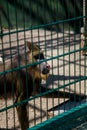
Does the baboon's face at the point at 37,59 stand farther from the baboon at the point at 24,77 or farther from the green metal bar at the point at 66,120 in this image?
the green metal bar at the point at 66,120

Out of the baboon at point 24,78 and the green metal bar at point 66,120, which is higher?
the baboon at point 24,78

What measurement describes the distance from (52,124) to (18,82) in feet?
2.05

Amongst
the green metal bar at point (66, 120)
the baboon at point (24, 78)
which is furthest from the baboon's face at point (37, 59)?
the green metal bar at point (66, 120)

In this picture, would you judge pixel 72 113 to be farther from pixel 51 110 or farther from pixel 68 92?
pixel 68 92

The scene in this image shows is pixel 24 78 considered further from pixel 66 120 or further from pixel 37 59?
pixel 66 120

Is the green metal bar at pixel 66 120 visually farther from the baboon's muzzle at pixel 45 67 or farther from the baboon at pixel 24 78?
the baboon's muzzle at pixel 45 67

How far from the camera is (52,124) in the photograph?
3.97 meters

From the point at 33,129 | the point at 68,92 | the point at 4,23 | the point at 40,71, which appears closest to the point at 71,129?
the point at 33,129

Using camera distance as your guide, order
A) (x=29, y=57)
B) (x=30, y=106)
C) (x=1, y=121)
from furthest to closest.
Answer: (x=30, y=106), (x=1, y=121), (x=29, y=57)

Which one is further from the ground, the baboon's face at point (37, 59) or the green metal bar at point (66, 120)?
the baboon's face at point (37, 59)

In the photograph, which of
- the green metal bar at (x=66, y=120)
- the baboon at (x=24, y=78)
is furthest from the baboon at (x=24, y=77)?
the green metal bar at (x=66, y=120)

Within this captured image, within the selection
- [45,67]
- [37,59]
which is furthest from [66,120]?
[37,59]

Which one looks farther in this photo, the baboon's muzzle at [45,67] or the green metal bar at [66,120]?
the baboon's muzzle at [45,67]

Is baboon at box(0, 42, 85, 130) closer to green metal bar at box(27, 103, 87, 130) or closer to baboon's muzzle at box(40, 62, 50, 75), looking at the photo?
baboon's muzzle at box(40, 62, 50, 75)
